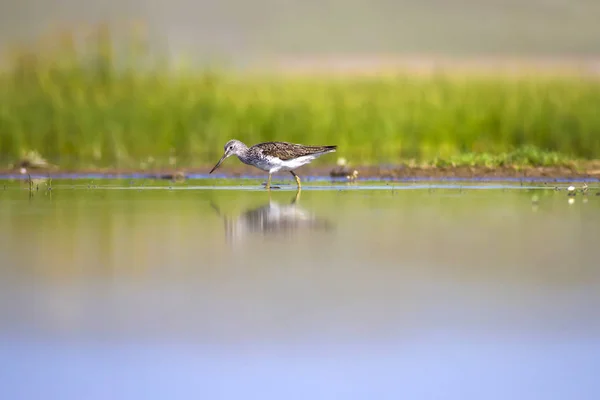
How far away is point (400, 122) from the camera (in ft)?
69.5

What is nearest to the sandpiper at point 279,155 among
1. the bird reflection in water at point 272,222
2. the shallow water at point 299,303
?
the bird reflection in water at point 272,222

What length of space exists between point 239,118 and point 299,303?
14217 mm

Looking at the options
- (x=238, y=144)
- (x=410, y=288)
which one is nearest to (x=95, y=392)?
(x=410, y=288)

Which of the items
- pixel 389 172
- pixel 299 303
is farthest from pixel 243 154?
pixel 299 303

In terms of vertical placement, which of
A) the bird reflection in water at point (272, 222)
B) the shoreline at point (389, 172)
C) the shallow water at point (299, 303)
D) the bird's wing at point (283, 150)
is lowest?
the shoreline at point (389, 172)

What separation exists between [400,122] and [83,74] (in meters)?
6.46

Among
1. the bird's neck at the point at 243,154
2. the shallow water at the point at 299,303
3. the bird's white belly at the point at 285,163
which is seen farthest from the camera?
the bird's neck at the point at 243,154

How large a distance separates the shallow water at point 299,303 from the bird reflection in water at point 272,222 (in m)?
0.03

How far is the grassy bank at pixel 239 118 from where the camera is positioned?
65.0ft

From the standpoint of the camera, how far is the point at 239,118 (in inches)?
824

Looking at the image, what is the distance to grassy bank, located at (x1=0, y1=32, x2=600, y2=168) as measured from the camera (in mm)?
19797

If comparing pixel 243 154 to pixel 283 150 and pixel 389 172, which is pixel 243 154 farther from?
pixel 389 172

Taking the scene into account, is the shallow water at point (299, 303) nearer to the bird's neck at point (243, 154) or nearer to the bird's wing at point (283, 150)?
the bird's wing at point (283, 150)

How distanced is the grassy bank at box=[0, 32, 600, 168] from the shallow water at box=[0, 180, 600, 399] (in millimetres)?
7736
